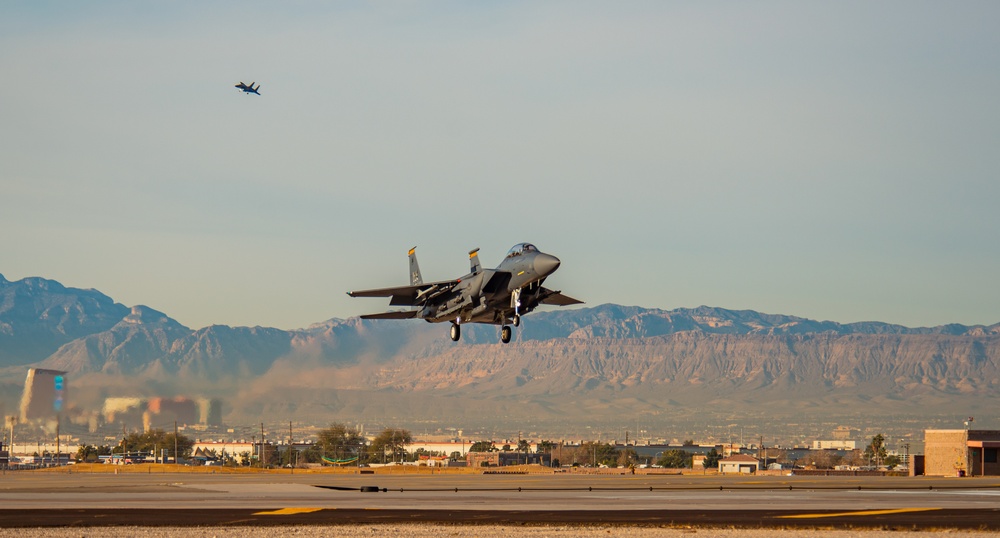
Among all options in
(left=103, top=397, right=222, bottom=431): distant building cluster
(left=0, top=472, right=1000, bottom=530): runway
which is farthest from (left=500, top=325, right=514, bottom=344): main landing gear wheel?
(left=103, top=397, right=222, bottom=431): distant building cluster

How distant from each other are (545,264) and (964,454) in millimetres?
69421

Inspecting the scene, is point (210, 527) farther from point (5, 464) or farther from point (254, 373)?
point (5, 464)

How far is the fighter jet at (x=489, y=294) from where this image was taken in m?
67.5

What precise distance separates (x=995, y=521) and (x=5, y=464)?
531 feet

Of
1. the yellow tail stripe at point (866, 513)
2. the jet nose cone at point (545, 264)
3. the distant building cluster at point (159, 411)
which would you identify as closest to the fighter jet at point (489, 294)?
the jet nose cone at point (545, 264)

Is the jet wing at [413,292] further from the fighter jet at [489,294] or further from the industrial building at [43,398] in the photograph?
the industrial building at [43,398]

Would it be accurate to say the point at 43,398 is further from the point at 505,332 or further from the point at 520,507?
the point at 520,507

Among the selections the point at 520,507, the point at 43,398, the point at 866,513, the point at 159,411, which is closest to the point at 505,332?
the point at 520,507

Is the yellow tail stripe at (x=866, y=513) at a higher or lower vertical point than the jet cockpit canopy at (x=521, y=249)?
lower

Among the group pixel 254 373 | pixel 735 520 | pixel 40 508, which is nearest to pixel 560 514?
pixel 735 520

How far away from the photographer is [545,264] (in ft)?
217

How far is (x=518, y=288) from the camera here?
224ft

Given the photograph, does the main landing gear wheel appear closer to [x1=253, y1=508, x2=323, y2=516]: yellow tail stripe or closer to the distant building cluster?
[x1=253, y1=508, x2=323, y2=516]: yellow tail stripe

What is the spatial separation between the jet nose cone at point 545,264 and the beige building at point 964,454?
66.5m
